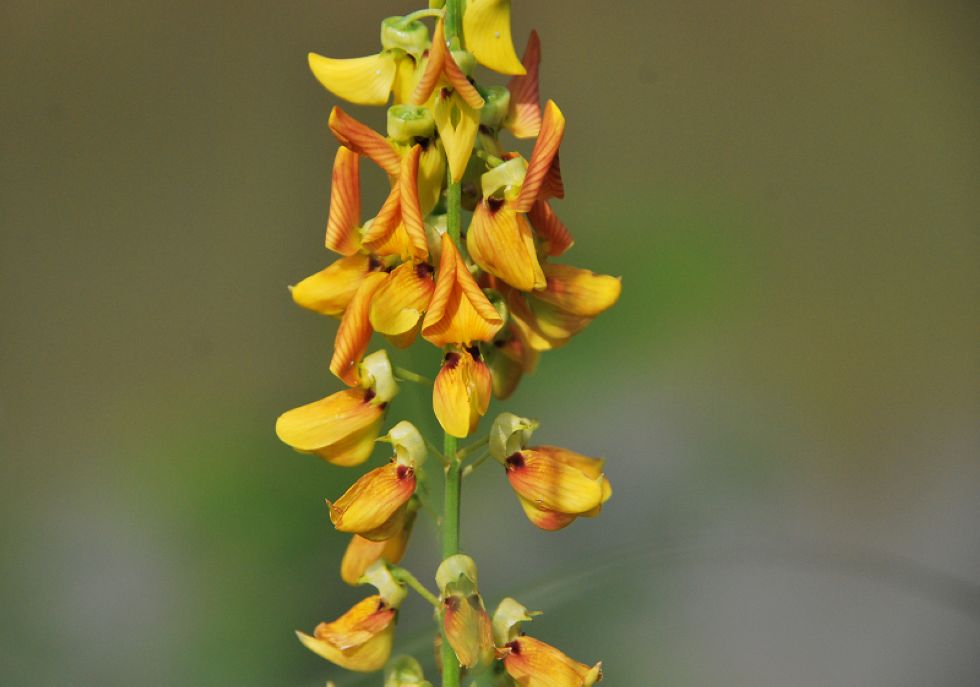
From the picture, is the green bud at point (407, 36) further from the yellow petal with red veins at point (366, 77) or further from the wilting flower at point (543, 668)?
the wilting flower at point (543, 668)

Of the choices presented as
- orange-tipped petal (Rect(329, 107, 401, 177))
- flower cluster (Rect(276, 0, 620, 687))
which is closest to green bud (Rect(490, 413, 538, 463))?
flower cluster (Rect(276, 0, 620, 687))

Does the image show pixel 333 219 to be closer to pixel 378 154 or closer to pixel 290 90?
pixel 378 154

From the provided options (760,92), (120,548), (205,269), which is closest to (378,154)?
(120,548)

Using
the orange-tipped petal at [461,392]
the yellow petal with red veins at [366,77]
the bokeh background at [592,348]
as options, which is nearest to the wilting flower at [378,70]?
the yellow petal with red veins at [366,77]

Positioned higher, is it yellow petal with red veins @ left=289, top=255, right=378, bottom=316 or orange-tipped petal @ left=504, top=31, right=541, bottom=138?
orange-tipped petal @ left=504, top=31, right=541, bottom=138

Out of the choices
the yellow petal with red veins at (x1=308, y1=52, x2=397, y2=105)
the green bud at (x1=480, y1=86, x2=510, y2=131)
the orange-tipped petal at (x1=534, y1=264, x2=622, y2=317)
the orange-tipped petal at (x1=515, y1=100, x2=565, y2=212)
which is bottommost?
the orange-tipped petal at (x1=534, y1=264, x2=622, y2=317)

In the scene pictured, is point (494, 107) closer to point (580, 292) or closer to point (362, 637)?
point (580, 292)

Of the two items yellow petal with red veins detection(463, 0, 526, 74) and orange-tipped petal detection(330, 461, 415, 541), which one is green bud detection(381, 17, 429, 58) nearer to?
yellow petal with red veins detection(463, 0, 526, 74)

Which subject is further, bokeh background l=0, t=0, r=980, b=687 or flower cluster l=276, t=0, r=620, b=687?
bokeh background l=0, t=0, r=980, b=687
